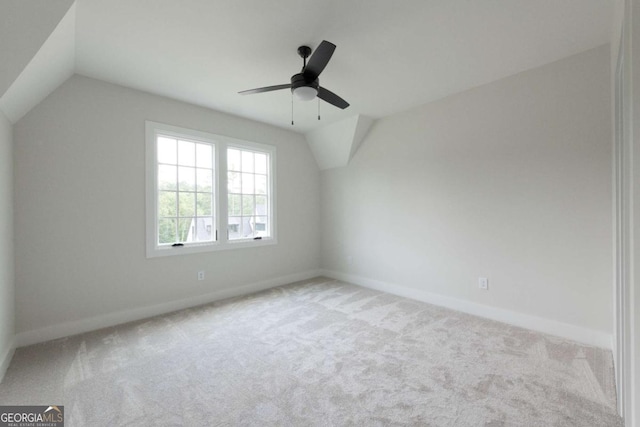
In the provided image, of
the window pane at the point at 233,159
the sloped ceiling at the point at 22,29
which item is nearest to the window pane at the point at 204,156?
the window pane at the point at 233,159

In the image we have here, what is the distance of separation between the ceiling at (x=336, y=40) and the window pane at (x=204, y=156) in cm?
78

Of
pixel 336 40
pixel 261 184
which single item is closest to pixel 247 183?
pixel 261 184

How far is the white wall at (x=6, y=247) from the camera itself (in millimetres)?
2156

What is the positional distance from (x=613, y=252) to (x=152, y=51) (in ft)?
14.6

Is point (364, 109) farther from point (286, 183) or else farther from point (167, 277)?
point (167, 277)

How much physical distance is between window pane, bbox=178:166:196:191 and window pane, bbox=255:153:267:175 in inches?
41.3

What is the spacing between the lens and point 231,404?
5.86ft

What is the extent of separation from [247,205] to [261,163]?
76 centimetres

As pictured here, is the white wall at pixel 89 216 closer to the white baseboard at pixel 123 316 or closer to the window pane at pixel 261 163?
the white baseboard at pixel 123 316

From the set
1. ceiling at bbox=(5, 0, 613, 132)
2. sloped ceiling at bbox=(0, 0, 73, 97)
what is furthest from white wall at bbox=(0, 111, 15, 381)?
ceiling at bbox=(5, 0, 613, 132)

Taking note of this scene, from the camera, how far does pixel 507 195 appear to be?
303 centimetres

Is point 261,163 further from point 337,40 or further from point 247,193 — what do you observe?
point 337,40

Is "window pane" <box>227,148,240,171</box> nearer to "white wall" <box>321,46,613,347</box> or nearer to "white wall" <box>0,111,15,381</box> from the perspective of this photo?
"white wall" <box>321,46,613,347</box>

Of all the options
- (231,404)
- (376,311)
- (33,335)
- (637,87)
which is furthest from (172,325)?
(637,87)
